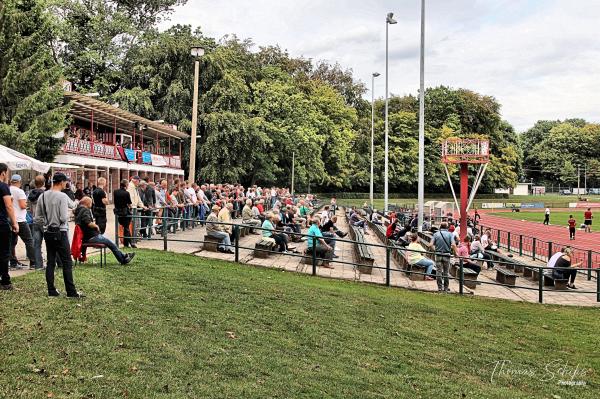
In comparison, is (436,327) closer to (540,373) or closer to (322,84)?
(540,373)

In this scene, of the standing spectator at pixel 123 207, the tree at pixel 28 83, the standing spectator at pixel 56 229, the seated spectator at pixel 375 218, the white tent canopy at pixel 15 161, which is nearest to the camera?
the standing spectator at pixel 56 229

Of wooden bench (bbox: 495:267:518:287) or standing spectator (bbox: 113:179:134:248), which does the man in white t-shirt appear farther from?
wooden bench (bbox: 495:267:518:287)

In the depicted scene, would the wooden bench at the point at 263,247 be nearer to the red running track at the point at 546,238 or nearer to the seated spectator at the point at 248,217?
the seated spectator at the point at 248,217

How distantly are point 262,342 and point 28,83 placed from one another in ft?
77.2

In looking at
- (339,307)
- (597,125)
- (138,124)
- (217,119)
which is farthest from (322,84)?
(597,125)

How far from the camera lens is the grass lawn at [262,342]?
5.56 m

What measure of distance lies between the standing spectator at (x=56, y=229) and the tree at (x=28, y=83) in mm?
17987

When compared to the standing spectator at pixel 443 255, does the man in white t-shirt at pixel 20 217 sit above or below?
above

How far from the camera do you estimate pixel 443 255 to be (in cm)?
1360

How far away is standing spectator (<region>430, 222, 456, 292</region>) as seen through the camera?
13945 mm

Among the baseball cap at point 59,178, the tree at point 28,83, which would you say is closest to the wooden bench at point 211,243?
the baseball cap at point 59,178

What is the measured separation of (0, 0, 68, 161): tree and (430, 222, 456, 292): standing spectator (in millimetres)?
17906

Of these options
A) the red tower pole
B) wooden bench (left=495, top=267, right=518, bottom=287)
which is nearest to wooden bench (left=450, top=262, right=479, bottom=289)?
wooden bench (left=495, top=267, right=518, bottom=287)

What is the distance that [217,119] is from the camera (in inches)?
1689
